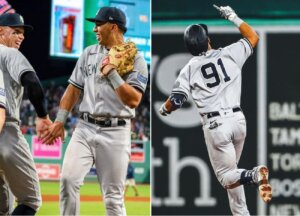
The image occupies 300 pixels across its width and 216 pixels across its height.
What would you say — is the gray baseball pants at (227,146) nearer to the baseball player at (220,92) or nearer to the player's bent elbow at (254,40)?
the baseball player at (220,92)

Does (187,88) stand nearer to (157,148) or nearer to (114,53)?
(157,148)

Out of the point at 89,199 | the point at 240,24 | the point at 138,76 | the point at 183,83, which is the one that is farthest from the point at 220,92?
the point at 89,199

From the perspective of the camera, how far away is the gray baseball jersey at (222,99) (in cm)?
516

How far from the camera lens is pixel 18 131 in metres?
4.27

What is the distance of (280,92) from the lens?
5.77m

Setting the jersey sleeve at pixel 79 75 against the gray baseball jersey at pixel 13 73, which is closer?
the gray baseball jersey at pixel 13 73

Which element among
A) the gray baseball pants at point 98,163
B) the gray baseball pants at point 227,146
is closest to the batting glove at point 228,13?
the gray baseball pants at point 227,146

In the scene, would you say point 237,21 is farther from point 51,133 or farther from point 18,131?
point 18,131

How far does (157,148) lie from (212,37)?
113 centimetres

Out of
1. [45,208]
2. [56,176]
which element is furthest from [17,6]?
[45,208]

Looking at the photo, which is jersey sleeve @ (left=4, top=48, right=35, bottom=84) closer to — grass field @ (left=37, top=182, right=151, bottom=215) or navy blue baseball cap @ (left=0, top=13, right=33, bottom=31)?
navy blue baseball cap @ (left=0, top=13, right=33, bottom=31)

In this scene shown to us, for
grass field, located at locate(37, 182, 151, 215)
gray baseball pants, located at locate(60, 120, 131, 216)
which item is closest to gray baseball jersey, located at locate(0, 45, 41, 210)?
gray baseball pants, located at locate(60, 120, 131, 216)

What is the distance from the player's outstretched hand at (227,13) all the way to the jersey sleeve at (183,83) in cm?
52

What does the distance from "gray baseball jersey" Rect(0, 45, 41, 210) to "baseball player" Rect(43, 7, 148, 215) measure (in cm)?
22
